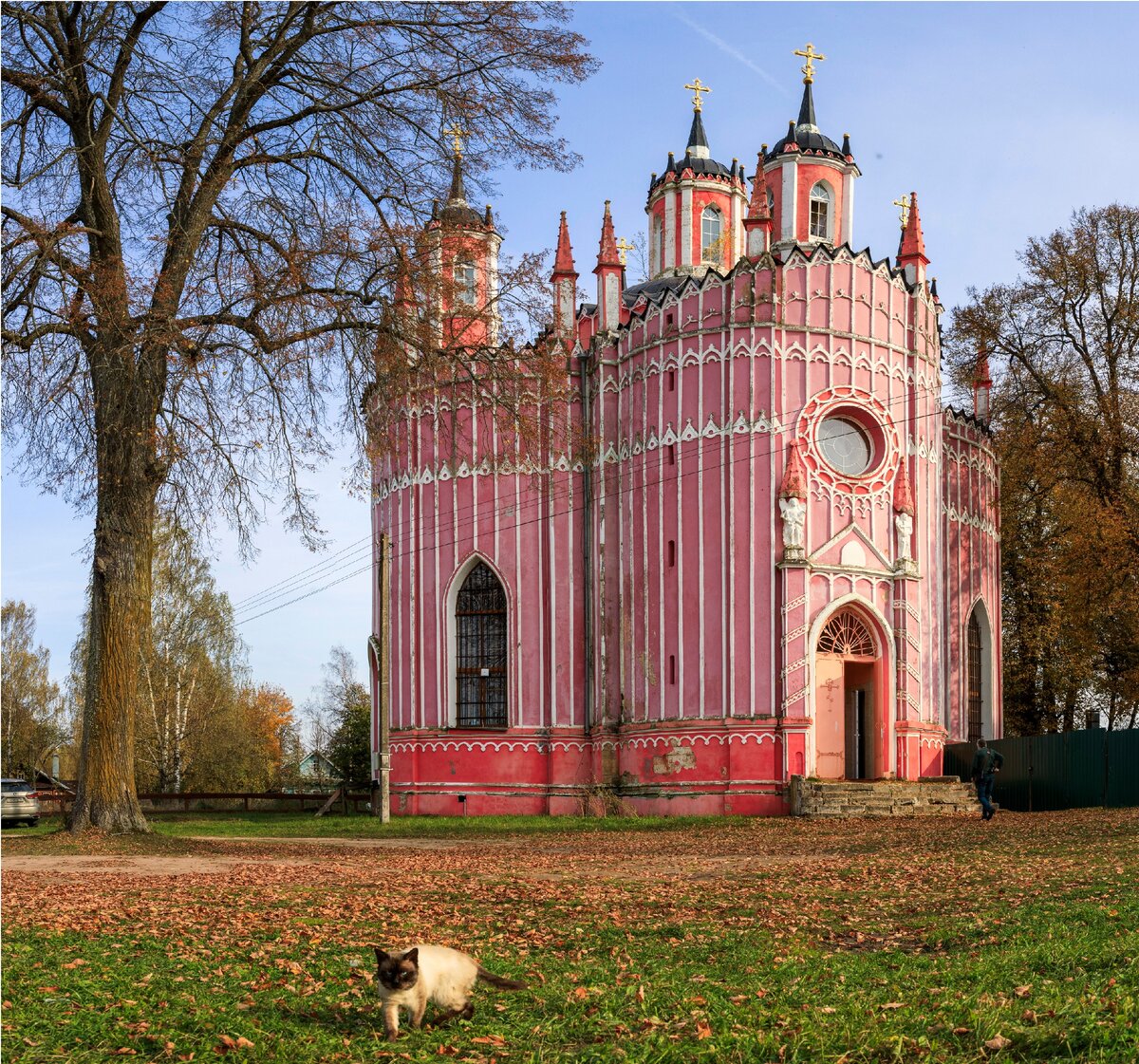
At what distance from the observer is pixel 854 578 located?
31.2 metres

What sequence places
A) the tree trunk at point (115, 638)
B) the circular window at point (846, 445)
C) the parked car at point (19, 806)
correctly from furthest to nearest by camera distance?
the parked car at point (19, 806) < the circular window at point (846, 445) < the tree trunk at point (115, 638)

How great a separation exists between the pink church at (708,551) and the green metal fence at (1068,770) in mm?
1901

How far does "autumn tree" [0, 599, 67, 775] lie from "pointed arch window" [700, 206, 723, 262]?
1696 inches

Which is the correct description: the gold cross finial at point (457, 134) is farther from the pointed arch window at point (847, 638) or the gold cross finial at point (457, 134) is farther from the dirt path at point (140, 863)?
the pointed arch window at point (847, 638)

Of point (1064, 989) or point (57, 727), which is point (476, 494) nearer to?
point (1064, 989)

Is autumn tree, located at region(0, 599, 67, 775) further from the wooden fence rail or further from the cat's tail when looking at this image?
the cat's tail

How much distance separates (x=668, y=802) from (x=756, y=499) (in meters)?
6.86

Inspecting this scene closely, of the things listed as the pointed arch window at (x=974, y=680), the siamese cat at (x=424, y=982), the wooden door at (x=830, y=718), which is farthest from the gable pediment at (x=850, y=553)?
the siamese cat at (x=424, y=982)

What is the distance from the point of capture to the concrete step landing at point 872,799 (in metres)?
29.0


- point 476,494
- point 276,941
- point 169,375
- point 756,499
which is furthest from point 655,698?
point 276,941

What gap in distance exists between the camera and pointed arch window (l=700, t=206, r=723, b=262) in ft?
129

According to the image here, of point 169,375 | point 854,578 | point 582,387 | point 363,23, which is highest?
point 363,23

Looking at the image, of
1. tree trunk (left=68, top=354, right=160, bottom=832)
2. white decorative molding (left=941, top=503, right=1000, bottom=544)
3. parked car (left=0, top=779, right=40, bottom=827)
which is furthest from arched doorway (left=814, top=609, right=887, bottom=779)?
parked car (left=0, top=779, right=40, bottom=827)

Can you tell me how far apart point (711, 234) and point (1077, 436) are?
438 inches
